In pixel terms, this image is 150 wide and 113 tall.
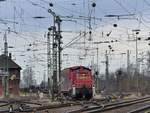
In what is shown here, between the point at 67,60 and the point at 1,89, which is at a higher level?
the point at 67,60

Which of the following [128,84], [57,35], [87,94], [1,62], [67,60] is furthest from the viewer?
[128,84]

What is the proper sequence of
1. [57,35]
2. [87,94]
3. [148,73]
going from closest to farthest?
[57,35]
[87,94]
[148,73]

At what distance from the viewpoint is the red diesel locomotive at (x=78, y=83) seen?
164 feet

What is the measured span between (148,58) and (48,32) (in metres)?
52.9

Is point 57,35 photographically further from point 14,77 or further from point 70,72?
point 14,77

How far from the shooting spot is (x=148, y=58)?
99.4m

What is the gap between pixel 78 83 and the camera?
165 ft

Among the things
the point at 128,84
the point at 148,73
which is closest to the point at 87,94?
the point at 128,84

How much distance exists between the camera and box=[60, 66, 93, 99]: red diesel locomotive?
50.0 m

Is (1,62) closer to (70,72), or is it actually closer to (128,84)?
(128,84)

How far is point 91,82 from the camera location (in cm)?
5184

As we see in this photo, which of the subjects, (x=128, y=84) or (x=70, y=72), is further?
(x=128, y=84)

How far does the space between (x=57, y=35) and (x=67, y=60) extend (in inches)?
1293

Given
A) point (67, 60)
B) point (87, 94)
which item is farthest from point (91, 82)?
point (67, 60)
